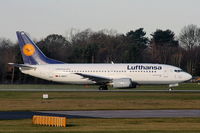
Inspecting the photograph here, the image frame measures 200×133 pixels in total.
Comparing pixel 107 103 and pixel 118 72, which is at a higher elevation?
pixel 118 72

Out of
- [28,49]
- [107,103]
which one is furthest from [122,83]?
[107,103]

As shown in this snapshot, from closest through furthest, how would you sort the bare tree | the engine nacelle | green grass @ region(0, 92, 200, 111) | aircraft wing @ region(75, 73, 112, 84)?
green grass @ region(0, 92, 200, 111) → the engine nacelle → aircraft wing @ region(75, 73, 112, 84) → the bare tree

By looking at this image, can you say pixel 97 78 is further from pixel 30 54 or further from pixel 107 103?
pixel 107 103

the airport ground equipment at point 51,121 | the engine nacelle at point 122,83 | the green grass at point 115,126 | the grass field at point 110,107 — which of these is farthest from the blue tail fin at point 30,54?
the airport ground equipment at point 51,121

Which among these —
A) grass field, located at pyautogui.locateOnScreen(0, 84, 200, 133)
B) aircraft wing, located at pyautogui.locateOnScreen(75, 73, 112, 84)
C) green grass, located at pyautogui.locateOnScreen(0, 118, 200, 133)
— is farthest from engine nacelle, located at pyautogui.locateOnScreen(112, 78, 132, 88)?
green grass, located at pyautogui.locateOnScreen(0, 118, 200, 133)

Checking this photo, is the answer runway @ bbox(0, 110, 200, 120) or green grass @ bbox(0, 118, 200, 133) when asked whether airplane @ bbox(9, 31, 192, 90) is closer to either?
runway @ bbox(0, 110, 200, 120)

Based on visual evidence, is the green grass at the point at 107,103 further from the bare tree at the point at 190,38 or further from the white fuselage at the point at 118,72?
the bare tree at the point at 190,38

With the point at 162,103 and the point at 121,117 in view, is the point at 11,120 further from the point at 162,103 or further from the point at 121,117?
the point at 162,103

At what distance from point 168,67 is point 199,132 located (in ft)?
152

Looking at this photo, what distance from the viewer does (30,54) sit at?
247ft

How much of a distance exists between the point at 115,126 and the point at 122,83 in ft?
134

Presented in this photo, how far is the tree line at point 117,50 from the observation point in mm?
114213

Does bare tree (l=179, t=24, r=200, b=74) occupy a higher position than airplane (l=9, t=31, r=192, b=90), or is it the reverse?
bare tree (l=179, t=24, r=200, b=74)

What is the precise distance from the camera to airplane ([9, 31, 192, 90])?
236 feet
